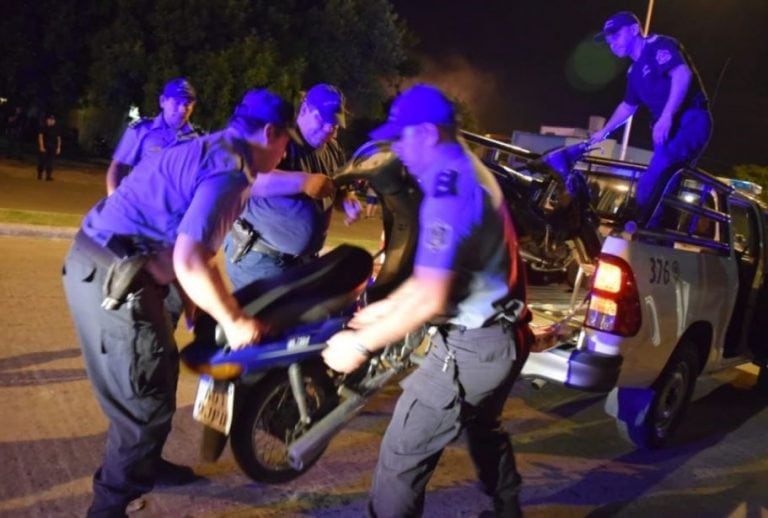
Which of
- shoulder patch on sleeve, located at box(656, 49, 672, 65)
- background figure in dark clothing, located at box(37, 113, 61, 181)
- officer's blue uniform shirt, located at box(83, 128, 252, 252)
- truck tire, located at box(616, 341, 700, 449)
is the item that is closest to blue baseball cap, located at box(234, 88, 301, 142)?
officer's blue uniform shirt, located at box(83, 128, 252, 252)

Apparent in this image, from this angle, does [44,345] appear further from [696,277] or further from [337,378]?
[696,277]

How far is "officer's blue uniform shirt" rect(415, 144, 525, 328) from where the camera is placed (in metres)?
2.48

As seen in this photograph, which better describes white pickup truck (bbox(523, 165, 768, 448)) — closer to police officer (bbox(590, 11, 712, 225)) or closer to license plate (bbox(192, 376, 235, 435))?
police officer (bbox(590, 11, 712, 225))

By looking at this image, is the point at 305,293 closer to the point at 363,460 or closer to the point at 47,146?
the point at 363,460

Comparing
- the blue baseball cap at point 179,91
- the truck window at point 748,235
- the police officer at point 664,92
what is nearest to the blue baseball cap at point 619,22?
the police officer at point 664,92

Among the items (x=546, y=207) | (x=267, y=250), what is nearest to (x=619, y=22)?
(x=546, y=207)

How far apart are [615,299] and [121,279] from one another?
2.62 m

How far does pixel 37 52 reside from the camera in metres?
21.9

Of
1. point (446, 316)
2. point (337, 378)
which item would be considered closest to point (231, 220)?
point (446, 316)

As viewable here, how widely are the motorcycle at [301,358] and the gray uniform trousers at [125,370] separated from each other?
0.24 m

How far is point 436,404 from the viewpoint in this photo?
2.76 m

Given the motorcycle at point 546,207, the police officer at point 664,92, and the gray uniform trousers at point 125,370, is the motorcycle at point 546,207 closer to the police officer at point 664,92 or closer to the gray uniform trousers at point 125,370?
the police officer at point 664,92

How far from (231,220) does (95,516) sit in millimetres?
1258

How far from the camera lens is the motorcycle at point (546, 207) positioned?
177 inches
